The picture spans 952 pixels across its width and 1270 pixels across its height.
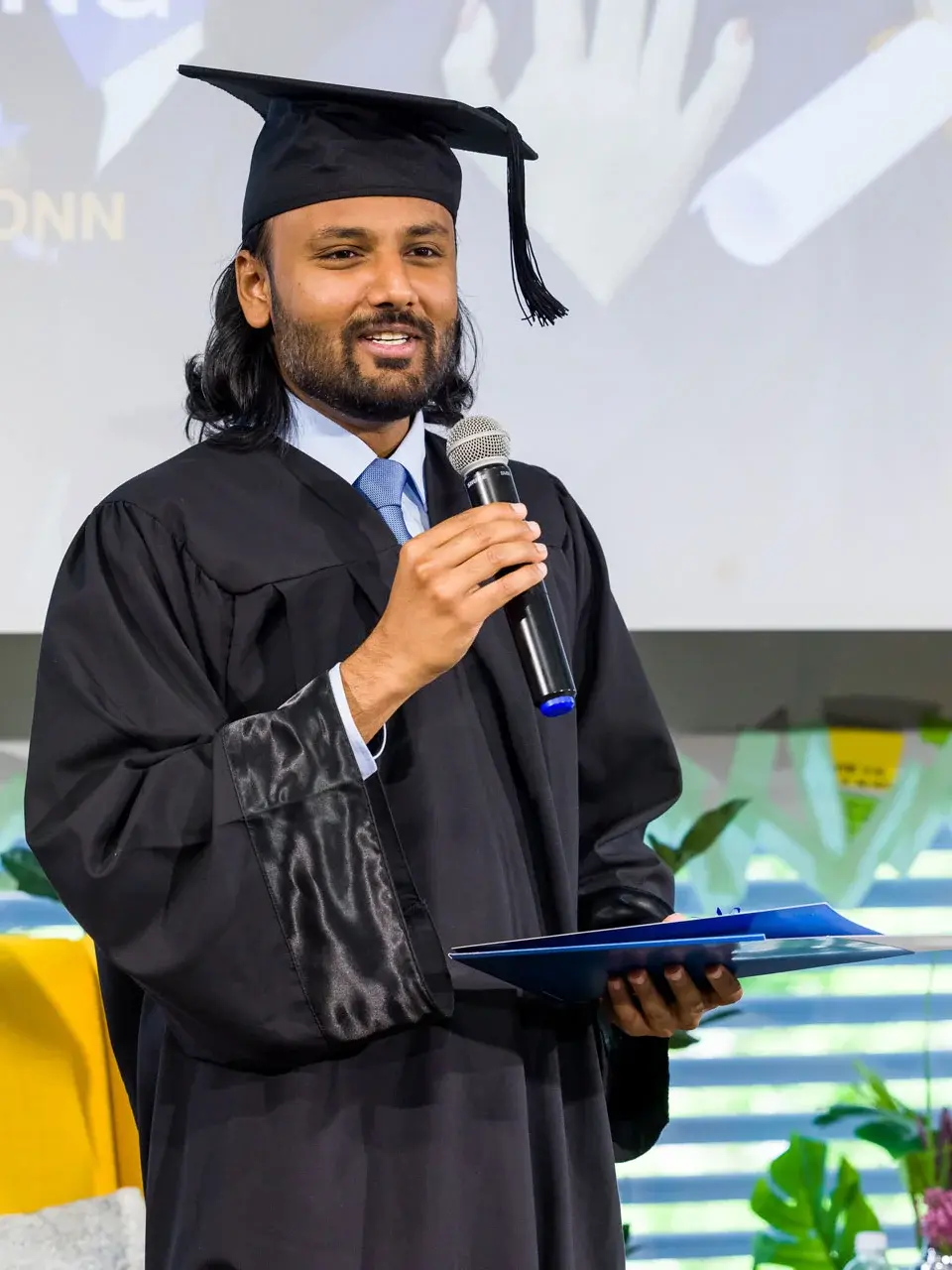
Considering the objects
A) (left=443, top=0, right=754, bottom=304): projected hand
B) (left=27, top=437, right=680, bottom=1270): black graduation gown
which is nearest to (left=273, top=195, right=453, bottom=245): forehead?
(left=27, top=437, right=680, bottom=1270): black graduation gown

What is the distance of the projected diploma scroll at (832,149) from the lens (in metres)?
2.77

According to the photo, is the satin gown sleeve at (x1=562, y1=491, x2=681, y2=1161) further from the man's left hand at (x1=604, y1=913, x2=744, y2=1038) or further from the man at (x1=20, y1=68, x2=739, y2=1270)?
the man's left hand at (x1=604, y1=913, x2=744, y2=1038)

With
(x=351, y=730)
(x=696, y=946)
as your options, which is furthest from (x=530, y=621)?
(x=696, y=946)

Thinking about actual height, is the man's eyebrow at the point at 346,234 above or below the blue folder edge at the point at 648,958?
above

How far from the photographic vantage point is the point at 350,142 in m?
1.69

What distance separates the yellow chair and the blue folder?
1.36 metres

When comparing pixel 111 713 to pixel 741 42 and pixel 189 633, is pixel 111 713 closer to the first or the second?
pixel 189 633

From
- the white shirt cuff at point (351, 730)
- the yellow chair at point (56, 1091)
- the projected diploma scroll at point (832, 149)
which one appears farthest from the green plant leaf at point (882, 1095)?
the white shirt cuff at point (351, 730)

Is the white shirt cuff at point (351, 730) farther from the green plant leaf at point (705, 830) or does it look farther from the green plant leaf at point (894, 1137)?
the green plant leaf at point (894, 1137)

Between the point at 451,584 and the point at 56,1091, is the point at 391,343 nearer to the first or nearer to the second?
the point at 451,584

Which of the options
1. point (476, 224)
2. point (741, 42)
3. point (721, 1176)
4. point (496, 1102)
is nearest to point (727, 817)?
point (721, 1176)

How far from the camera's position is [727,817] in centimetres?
318

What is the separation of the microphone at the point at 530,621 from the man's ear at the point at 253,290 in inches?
17.5

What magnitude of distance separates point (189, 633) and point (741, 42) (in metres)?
1.77
